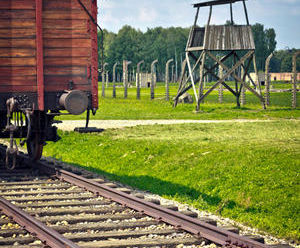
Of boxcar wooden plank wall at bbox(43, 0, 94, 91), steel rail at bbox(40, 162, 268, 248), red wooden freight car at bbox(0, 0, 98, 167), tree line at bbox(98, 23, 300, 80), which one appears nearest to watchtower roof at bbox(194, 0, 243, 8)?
red wooden freight car at bbox(0, 0, 98, 167)

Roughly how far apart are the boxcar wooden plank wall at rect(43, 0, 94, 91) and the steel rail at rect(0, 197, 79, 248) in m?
3.89

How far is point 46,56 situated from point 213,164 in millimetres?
4244

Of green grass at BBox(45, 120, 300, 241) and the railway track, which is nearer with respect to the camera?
the railway track

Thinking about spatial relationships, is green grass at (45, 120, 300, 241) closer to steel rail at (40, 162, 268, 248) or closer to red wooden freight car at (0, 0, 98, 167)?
steel rail at (40, 162, 268, 248)

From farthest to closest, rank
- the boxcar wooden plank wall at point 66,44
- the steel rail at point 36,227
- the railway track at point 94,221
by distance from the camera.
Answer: the boxcar wooden plank wall at point 66,44 < the railway track at point 94,221 < the steel rail at point 36,227

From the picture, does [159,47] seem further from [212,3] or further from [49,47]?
[49,47]

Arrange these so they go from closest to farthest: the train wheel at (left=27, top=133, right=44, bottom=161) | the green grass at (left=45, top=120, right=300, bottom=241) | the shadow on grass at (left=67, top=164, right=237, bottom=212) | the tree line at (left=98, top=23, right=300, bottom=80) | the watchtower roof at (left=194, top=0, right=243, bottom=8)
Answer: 1. the green grass at (left=45, top=120, right=300, bottom=241)
2. the shadow on grass at (left=67, top=164, right=237, bottom=212)
3. the train wheel at (left=27, top=133, right=44, bottom=161)
4. the watchtower roof at (left=194, top=0, right=243, bottom=8)
5. the tree line at (left=98, top=23, right=300, bottom=80)

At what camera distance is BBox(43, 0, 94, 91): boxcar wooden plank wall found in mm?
11617

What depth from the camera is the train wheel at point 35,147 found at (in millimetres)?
12336

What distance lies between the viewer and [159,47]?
148 meters

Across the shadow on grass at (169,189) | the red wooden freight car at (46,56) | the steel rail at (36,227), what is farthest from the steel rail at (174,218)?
the red wooden freight car at (46,56)

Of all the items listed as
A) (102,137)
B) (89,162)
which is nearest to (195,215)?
(89,162)

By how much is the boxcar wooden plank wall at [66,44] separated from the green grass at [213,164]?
8.40 ft

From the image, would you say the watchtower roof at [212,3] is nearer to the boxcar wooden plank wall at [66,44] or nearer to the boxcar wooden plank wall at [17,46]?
the boxcar wooden plank wall at [66,44]
